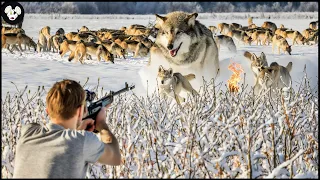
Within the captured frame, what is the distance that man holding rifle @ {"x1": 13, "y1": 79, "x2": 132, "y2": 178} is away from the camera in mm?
2355

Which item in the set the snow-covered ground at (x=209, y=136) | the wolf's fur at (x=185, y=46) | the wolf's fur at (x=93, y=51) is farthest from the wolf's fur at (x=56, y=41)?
the snow-covered ground at (x=209, y=136)

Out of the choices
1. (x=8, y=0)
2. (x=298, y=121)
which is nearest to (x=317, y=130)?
(x=298, y=121)

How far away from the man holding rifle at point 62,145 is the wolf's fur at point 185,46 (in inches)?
172

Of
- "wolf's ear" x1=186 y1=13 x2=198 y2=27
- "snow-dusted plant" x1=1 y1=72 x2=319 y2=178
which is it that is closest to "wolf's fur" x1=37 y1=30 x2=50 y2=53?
"wolf's ear" x1=186 y1=13 x2=198 y2=27

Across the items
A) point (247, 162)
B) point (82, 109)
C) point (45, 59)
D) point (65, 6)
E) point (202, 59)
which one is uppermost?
point (65, 6)

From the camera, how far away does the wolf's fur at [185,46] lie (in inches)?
266

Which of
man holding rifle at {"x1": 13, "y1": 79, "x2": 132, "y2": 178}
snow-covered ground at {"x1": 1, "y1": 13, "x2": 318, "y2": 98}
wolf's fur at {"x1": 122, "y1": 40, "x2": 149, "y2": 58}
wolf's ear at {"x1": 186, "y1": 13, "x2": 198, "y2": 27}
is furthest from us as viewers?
wolf's fur at {"x1": 122, "y1": 40, "x2": 149, "y2": 58}

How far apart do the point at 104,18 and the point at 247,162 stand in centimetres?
3160

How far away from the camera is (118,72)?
35.2ft

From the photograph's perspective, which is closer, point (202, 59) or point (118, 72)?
point (202, 59)

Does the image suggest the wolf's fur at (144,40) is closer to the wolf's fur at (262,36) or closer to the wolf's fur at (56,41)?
the wolf's fur at (56,41)

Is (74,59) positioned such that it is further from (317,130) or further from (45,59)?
(317,130)

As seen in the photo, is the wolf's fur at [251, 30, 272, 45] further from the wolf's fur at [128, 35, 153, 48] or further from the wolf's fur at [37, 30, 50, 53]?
the wolf's fur at [37, 30, 50, 53]

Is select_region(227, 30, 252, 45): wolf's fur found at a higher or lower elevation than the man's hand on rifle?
higher
